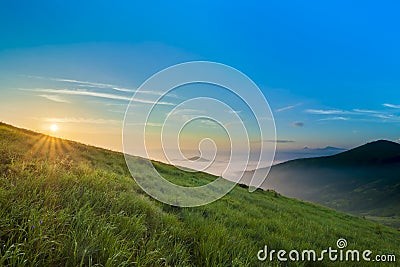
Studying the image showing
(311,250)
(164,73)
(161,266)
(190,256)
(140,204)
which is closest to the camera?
(161,266)

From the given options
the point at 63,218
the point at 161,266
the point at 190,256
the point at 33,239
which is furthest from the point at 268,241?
the point at 33,239

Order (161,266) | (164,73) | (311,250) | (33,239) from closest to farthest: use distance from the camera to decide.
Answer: (33,239) < (161,266) < (311,250) < (164,73)

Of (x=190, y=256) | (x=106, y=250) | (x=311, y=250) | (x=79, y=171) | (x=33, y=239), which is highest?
(x=79, y=171)

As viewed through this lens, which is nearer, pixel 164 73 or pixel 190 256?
pixel 190 256

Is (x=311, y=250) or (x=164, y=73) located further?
(x=164, y=73)

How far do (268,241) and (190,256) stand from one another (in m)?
3.49

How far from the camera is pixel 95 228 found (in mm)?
4207

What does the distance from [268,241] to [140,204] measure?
3.71 meters

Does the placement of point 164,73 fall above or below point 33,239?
above

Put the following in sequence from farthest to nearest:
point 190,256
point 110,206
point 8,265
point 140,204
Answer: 1. point 140,204
2. point 110,206
3. point 190,256
4. point 8,265

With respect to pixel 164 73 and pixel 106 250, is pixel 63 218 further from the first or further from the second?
pixel 164 73

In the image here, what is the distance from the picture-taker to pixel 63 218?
4.00 metres

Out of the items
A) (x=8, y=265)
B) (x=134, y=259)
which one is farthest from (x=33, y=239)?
(x=134, y=259)

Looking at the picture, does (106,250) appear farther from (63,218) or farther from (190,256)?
(190,256)
